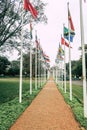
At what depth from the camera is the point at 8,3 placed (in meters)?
33.6

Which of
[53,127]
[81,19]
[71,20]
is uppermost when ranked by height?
[71,20]

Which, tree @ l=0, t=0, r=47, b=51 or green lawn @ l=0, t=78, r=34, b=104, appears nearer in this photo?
green lawn @ l=0, t=78, r=34, b=104

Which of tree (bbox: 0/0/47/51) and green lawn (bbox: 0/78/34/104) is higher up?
Result: tree (bbox: 0/0/47/51)

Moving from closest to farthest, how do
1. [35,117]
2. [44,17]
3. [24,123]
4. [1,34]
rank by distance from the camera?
[24,123] < [35,117] < [1,34] < [44,17]

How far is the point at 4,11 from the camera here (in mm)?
33156

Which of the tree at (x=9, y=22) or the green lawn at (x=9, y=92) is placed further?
the tree at (x=9, y=22)

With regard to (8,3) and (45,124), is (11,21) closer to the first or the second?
(8,3)

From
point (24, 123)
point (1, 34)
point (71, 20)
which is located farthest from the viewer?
point (1, 34)

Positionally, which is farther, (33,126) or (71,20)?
(71,20)

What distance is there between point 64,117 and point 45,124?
186 cm

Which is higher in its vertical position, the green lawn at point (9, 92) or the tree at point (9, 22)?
the tree at point (9, 22)

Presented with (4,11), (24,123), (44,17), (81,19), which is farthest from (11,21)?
(24,123)

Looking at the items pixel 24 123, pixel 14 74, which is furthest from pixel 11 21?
pixel 14 74

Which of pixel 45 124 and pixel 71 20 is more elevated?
pixel 71 20
